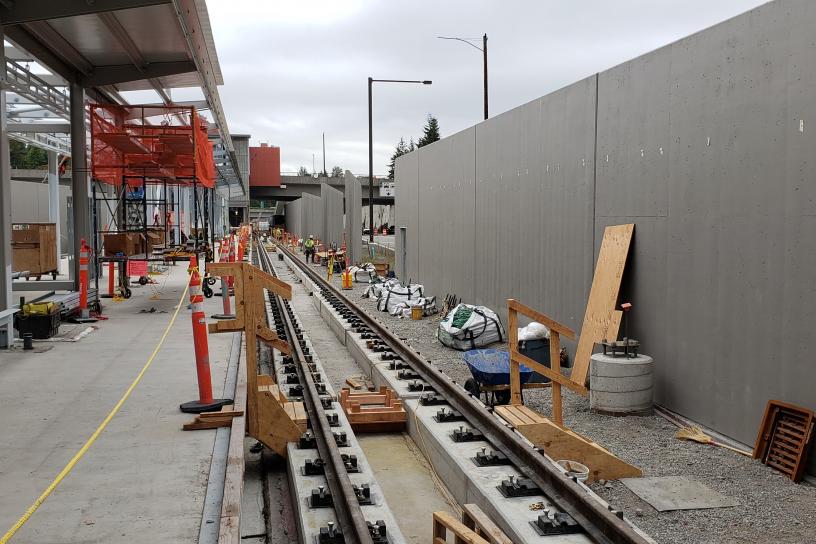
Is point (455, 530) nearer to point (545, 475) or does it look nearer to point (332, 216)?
point (545, 475)

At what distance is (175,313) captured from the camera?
16781mm

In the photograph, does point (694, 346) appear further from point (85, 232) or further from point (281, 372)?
point (85, 232)

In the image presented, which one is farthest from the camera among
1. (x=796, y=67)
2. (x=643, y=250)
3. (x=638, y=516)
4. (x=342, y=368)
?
(x=342, y=368)

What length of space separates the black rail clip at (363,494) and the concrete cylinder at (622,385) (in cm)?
401

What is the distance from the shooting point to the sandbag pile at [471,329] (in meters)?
13.5

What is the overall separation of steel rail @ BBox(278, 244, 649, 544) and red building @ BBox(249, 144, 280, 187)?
72.2 meters

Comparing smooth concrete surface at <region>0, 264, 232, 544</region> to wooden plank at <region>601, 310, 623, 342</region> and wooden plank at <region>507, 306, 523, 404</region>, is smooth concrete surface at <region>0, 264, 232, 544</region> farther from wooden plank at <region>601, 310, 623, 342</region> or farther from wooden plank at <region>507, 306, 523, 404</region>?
wooden plank at <region>601, 310, 623, 342</region>

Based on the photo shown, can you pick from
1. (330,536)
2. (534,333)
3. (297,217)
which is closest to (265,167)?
(297,217)

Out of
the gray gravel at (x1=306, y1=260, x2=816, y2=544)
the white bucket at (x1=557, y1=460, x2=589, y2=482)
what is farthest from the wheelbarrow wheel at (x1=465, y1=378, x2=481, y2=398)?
the white bucket at (x1=557, y1=460, x2=589, y2=482)

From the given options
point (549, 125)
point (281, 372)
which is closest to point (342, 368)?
point (281, 372)

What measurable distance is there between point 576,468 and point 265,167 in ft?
249

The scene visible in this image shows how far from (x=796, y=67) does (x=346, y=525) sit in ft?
18.1

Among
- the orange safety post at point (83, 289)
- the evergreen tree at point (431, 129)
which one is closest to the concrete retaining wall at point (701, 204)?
the orange safety post at point (83, 289)

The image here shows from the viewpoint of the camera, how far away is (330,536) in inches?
195
